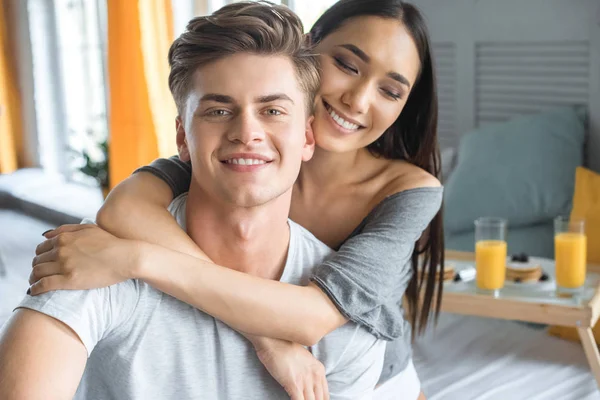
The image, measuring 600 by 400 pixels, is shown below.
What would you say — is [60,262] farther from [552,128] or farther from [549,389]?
[552,128]

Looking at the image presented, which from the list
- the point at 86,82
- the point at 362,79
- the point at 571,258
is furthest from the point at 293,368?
the point at 86,82

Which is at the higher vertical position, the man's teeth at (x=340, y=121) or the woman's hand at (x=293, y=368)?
the man's teeth at (x=340, y=121)

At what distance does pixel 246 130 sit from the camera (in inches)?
46.7

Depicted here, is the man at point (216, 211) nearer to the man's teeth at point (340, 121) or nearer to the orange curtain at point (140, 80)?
the man's teeth at point (340, 121)

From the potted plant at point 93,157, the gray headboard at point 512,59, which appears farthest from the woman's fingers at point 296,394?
the potted plant at point 93,157

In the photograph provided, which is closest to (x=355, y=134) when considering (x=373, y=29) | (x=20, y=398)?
(x=373, y=29)

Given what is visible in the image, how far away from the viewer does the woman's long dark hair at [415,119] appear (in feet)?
5.54

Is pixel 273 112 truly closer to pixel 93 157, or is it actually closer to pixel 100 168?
pixel 100 168

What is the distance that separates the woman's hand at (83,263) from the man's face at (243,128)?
0.18 metres

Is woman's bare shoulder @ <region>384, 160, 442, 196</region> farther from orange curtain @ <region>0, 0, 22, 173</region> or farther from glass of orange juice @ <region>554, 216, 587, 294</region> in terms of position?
orange curtain @ <region>0, 0, 22, 173</region>

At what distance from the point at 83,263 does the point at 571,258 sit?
1.72 metres

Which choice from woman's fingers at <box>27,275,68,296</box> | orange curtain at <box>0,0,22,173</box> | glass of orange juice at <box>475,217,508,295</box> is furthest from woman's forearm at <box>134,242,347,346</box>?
orange curtain at <box>0,0,22,173</box>

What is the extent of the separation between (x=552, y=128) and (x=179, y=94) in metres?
2.26

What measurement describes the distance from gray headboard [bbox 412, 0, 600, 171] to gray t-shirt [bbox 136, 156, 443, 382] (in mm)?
1860
